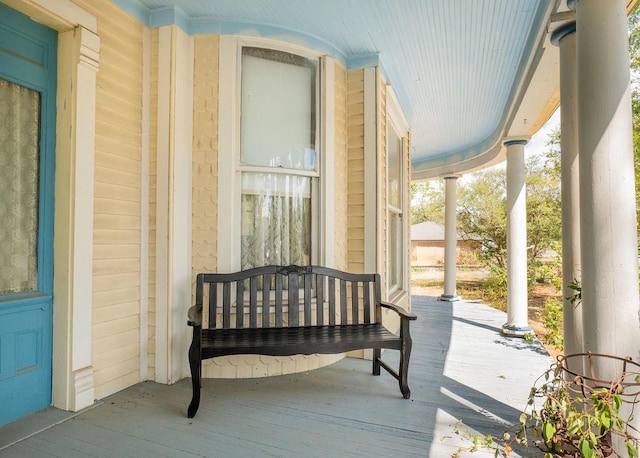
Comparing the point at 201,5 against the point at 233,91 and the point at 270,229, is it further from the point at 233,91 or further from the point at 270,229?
the point at 270,229

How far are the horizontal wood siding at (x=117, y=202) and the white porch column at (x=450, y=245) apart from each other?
6065 millimetres

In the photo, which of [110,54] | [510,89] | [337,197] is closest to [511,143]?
[510,89]

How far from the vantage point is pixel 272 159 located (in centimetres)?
323

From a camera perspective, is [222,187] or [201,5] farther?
[222,187]

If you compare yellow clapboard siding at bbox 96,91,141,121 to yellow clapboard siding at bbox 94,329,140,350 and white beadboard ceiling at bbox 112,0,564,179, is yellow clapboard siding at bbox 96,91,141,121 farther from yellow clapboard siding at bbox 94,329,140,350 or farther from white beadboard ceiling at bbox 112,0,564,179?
yellow clapboard siding at bbox 94,329,140,350

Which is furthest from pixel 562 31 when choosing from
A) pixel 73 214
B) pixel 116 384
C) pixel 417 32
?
pixel 116 384

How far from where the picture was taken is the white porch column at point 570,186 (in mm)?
2281

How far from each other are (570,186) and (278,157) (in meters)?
2.15

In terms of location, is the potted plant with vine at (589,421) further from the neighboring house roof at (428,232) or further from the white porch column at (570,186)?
the neighboring house roof at (428,232)

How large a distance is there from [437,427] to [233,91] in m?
2.82

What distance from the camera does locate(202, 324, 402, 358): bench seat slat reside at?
95.9 inches

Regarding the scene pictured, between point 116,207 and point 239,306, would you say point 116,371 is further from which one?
point 116,207

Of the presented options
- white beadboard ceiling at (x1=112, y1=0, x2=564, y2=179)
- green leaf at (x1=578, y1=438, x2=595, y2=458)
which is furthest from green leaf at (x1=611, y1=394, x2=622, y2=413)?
white beadboard ceiling at (x1=112, y1=0, x2=564, y2=179)

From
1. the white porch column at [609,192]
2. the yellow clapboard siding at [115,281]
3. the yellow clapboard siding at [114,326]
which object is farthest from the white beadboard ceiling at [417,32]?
the yellow clapboard siding at [114,326]
